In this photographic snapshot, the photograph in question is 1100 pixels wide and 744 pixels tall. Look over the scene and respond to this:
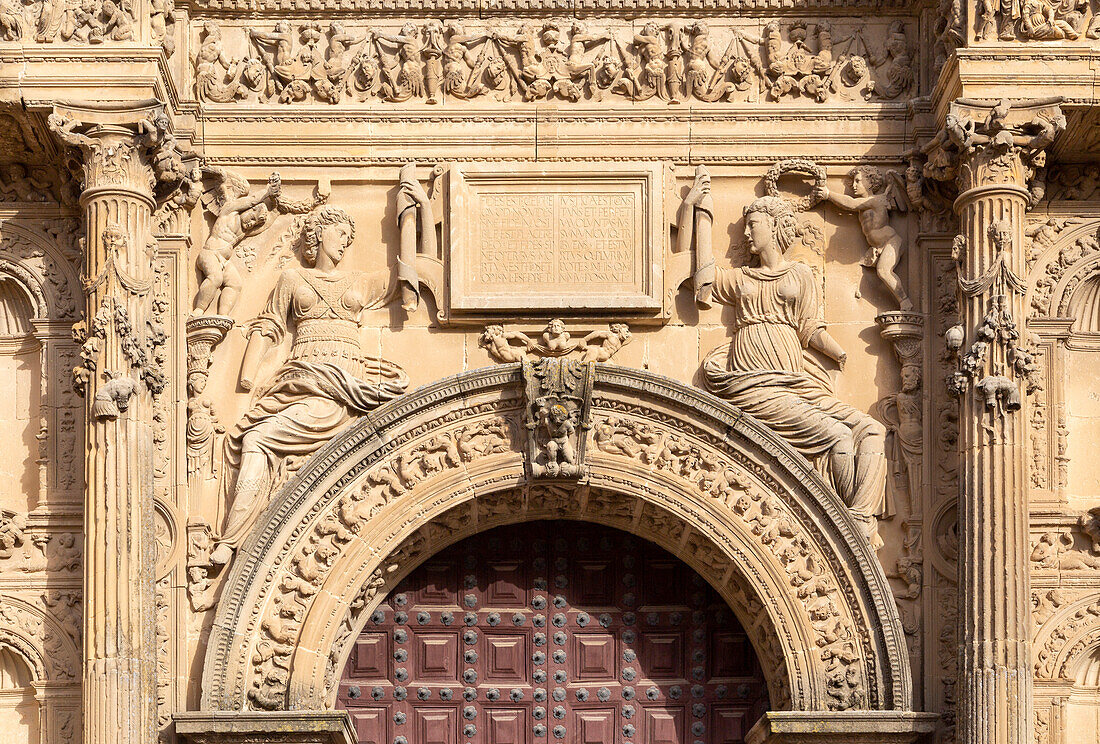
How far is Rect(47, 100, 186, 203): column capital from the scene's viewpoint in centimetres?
1370

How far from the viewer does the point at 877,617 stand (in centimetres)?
1387

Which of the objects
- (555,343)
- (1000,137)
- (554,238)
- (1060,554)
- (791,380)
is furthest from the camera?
(554,238)

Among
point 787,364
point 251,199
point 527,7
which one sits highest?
point 527,7

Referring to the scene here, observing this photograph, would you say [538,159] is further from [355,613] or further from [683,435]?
[355,613]

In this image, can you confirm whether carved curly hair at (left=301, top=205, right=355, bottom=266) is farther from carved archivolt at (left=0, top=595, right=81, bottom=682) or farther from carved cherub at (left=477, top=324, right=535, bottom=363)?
carved archivolt at (left=0, top=595, right=81, bottom=682)

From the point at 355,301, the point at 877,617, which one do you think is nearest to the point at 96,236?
the point at 355,301

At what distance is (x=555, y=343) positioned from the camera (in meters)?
14.3

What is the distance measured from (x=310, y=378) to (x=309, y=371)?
48mm

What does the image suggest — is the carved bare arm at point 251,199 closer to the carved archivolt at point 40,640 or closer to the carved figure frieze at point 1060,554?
the carved archivolt at point 40,640

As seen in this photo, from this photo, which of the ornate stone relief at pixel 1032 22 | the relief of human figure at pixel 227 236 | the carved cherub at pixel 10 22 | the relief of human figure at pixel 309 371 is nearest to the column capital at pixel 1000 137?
the ornate stone relief at pixel 1032 22

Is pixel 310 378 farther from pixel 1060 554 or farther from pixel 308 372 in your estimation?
pixel 1060 554

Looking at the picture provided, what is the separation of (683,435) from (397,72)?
128 inches

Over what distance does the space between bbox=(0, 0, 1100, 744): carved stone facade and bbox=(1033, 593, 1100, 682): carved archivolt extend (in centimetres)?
2

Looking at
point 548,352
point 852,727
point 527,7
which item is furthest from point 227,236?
point 852,727
